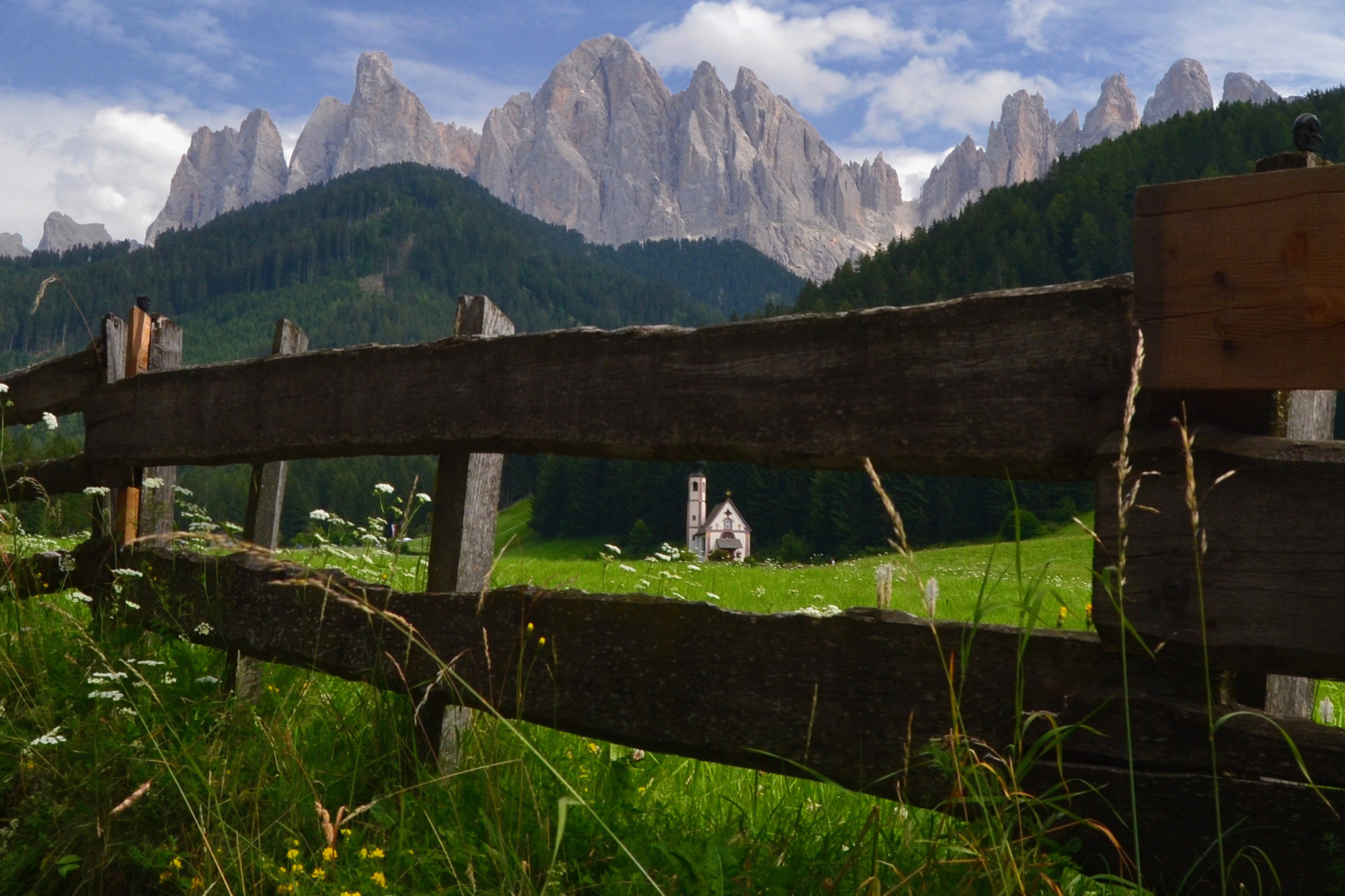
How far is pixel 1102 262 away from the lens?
287 ft

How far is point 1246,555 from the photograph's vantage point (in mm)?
1856

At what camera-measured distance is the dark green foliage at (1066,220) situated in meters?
88.1

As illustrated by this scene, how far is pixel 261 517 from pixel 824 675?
12.0 feet

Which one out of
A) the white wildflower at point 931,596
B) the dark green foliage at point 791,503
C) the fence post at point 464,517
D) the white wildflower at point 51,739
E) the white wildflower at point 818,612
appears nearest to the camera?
the white wildflower at point 931,596

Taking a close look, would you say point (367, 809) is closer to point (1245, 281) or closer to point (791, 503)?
point (1245, 281)

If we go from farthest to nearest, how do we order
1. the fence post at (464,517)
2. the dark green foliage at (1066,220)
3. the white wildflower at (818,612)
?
the dark green foliage at (1066,220) < the fence post at (464,517) < the white wildflower at (818,612)

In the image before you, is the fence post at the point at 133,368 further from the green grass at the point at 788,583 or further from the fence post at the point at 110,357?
the green grass at the point at 788,583

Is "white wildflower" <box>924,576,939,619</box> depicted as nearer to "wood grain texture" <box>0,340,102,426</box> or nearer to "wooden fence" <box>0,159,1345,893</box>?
"wooden fence" <box>0,159,1345,893</box>

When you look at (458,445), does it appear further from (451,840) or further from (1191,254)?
(1191,254)

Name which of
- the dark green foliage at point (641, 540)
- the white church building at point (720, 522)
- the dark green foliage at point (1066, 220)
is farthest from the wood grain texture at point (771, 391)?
the dark green foliage at point (1066, 220)

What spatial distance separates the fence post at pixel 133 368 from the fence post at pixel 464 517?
1911mm

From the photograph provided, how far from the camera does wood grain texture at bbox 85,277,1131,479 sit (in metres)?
2.11

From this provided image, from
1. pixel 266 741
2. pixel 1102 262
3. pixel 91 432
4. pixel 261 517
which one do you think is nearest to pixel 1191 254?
pixel 266 741

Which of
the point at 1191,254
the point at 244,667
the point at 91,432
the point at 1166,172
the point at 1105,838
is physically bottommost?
the point at 244,667
